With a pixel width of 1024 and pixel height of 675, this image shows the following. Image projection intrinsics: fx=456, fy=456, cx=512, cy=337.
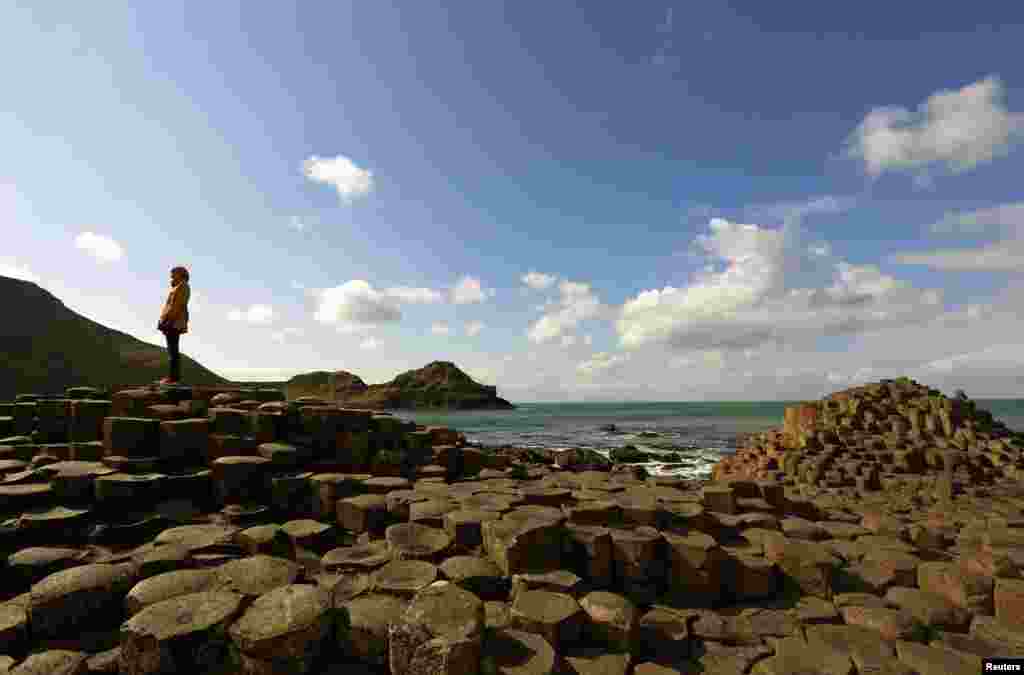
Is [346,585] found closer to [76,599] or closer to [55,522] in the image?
[76,599]

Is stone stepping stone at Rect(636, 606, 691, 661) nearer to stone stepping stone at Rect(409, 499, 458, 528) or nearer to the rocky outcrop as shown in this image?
stone stepping stone at Rect(409, 499, 458, 528)

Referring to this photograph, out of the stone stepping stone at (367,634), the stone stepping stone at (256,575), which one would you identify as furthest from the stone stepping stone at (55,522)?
the stone stepping stone at (367,634)

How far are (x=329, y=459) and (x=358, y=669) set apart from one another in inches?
217

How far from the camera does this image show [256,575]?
11.9ft

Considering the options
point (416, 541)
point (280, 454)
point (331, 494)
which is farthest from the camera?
point (280, 454)

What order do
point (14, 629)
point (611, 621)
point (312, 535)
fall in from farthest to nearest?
point (312, 535)
point (611, 621)
point (14, 629)

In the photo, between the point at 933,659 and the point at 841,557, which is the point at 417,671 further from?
the point at 841,557

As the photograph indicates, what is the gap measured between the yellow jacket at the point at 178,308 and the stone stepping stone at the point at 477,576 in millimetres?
9360

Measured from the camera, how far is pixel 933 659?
3.18m

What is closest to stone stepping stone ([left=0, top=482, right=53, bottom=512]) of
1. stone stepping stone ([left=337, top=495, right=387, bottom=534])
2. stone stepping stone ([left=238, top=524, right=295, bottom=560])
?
stone stepping stone ([left=238, top=524, right=295, bottom=560])

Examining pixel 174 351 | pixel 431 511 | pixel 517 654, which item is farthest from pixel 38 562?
pixel 174 351

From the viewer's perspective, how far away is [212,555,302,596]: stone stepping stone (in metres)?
3.46

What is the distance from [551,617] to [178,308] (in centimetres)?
1060

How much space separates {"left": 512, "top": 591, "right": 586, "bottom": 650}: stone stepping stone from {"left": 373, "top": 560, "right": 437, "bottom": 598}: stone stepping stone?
758 mm
